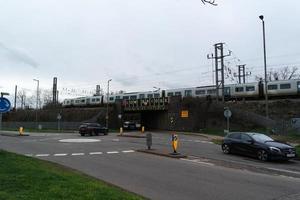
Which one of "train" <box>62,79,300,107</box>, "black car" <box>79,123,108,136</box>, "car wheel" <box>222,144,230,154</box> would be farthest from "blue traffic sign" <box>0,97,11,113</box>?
"train" <box>62,79,300,107</box>

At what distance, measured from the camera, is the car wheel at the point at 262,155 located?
19172 millimetres

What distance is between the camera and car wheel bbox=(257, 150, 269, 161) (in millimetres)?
19172

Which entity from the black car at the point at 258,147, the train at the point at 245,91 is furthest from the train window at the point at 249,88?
the black car at the point at 258,147

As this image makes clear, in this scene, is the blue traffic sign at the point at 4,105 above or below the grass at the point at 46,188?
above

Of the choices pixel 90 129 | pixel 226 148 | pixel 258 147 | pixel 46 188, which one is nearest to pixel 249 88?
pixel 90 129

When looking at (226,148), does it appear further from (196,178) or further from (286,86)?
(286,86)

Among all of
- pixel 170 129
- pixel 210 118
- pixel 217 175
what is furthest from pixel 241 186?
pixel 170 129

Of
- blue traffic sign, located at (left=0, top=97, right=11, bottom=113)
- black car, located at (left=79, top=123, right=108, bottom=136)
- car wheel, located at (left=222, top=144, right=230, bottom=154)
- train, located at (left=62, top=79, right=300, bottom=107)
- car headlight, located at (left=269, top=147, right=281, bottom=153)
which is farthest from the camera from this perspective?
train, located at (left=62, top=79, right=300, bottom=107)

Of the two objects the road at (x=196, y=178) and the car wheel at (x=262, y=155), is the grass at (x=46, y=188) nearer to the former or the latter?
the road at (x=196, y=178)

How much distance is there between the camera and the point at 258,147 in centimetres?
1977

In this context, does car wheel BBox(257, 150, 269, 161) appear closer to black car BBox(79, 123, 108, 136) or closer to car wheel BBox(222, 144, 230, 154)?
car wheel BBox(222, 144, 230, 154)

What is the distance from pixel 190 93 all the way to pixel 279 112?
1738 cm

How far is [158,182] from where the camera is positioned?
1184cm

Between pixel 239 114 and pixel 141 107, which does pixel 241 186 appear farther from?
pixel 141 107
